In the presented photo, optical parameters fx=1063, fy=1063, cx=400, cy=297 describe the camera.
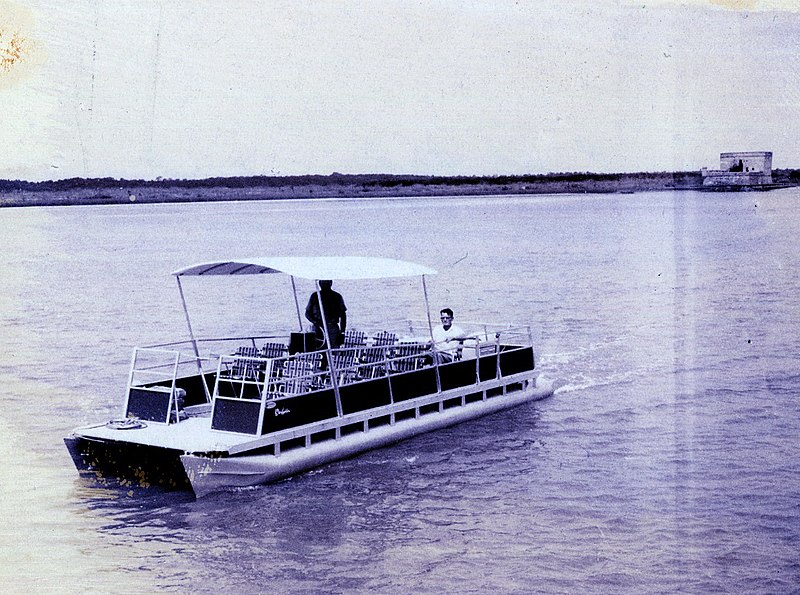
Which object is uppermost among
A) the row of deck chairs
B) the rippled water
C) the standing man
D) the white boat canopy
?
the white boat canopy

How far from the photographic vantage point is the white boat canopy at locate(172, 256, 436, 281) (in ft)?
50.6

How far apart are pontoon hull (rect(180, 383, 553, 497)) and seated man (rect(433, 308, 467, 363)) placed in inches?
37.0

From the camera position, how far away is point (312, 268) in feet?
51.5

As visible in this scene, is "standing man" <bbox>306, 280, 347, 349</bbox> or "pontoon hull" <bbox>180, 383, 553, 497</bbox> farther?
"standing man" <bbox>306, 280, 347, 349</bbox>

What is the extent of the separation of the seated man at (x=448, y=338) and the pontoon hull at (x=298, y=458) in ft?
3.08

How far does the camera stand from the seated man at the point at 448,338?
60.7ft

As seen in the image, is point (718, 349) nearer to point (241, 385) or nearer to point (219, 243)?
point (241, 385)

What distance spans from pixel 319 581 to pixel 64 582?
280cm

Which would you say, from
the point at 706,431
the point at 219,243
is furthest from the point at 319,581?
the point at 219,243

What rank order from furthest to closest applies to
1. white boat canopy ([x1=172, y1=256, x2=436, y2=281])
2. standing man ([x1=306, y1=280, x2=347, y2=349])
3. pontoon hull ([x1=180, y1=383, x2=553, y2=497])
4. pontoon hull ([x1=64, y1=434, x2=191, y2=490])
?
1. standing man ([x1=306, y1=280, x2=347, y2=349])
2. white boat canopy ([x1=172, y1=256, x2=436, y2=281])
3. pontoon hull ([x1=64, y1=434, x2=191, y2=490])
4. pontoon hull ([x1=180, y1=383, x2=553, y2=497])

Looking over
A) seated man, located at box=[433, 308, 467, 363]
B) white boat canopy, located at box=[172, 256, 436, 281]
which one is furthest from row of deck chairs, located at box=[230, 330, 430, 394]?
white boat canopy, located at box=[172, 256, 436, 281]

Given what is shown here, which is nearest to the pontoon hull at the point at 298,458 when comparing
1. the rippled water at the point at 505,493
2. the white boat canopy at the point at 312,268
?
the rippled water at the point at 505,493

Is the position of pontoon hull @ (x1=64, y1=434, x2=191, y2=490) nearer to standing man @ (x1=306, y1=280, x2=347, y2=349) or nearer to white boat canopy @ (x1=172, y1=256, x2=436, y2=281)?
white boat canopy @ (x1=172, y1=256, x2=436, y2=281)

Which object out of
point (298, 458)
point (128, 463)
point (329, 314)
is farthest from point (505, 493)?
point (128, 463)
